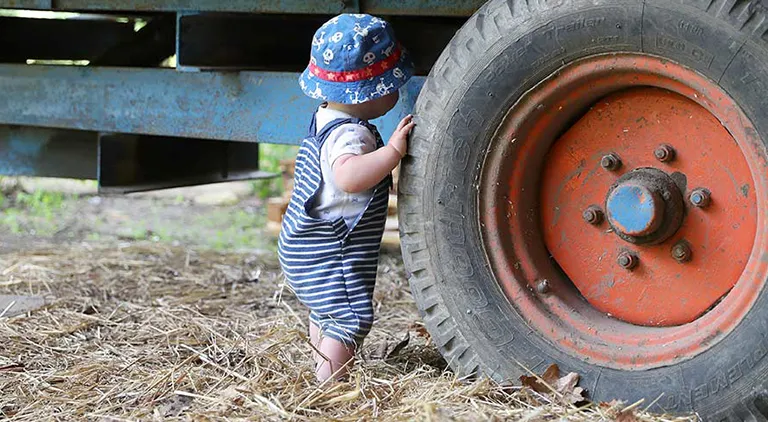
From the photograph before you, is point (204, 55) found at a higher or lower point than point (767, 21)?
lower

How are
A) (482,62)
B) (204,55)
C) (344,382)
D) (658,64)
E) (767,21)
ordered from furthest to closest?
(204,55), (344,382), (482,62), (658,64), (767,21)

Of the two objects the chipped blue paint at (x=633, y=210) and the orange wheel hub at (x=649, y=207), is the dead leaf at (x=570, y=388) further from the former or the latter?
the chipped blue paint at (x=633, y=210)

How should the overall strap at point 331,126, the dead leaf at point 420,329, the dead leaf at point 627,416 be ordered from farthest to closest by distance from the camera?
the dead leaf at point 420,329 → the overall strap at point 331,126 → the dead leaf at point 627,416

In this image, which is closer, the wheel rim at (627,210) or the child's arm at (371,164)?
the wheel rim at (627,210)

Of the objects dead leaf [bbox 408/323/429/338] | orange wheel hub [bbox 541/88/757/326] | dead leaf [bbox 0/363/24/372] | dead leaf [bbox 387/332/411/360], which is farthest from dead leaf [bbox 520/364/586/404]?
dead leaf [bbox 0/363/24/372]

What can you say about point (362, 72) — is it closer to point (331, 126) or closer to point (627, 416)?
point (331, 126)

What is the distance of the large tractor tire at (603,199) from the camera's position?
2.33 m

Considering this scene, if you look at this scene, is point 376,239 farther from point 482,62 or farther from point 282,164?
point 282,164

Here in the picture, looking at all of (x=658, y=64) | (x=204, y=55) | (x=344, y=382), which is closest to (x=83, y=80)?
(x=204, y=55)

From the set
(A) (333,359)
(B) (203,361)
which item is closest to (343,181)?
(A) (333,359)

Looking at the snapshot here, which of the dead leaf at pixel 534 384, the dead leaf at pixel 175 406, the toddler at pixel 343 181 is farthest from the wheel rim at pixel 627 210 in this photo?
the dead leaf at pixel 175 406

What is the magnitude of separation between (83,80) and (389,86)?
1491 mm

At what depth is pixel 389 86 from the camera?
9.39 ft

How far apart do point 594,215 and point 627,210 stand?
0.14 metres
